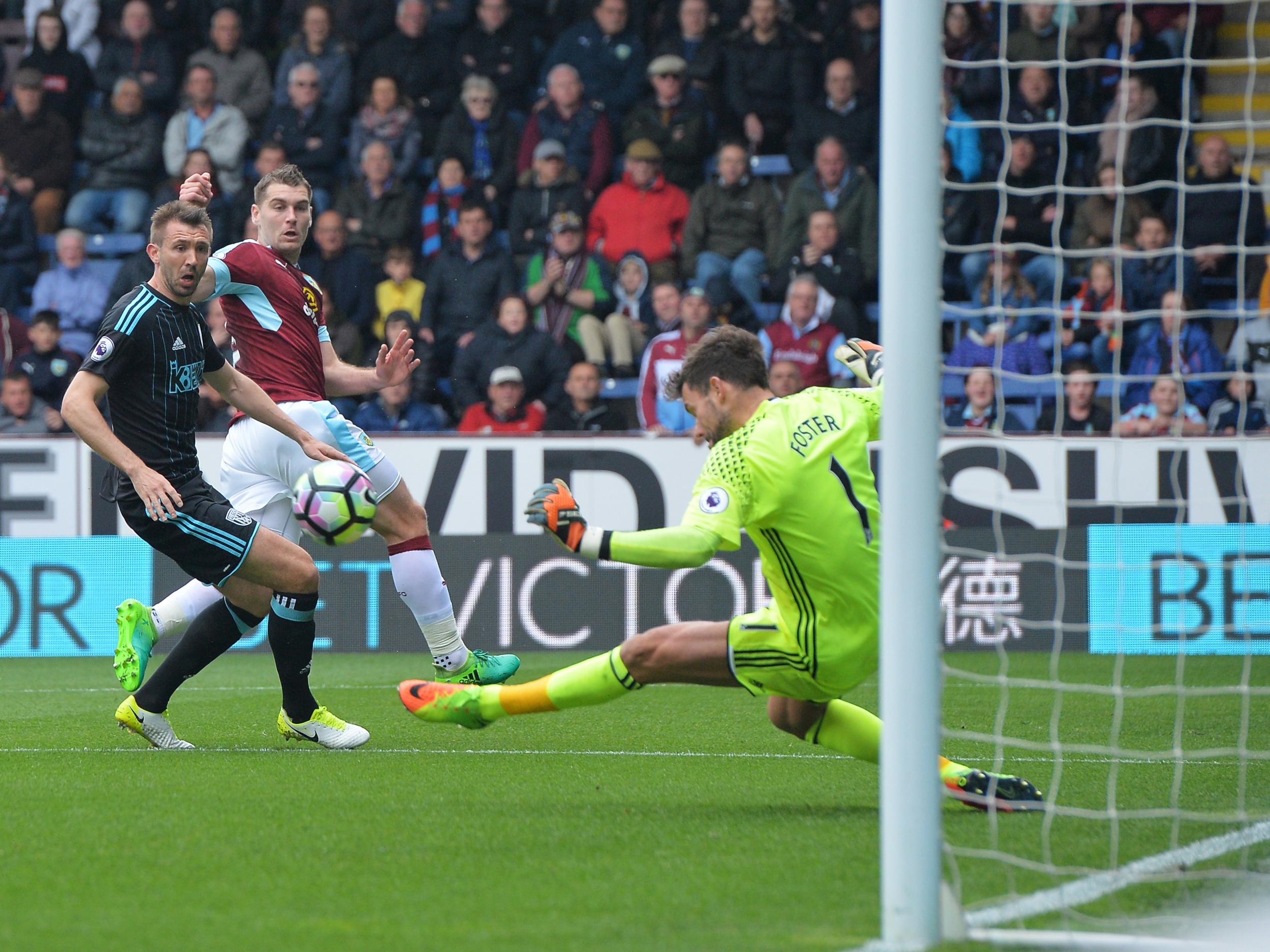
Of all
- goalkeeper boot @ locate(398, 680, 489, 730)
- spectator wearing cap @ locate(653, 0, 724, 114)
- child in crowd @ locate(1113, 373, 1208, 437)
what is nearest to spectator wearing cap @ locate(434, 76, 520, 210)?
spectator wearing cap @ locate(653, 0, 724, 114)

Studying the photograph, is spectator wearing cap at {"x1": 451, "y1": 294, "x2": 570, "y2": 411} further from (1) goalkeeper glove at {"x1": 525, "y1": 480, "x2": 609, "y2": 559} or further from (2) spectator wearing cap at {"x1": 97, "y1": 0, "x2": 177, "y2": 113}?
(1) goalkeeper glove at {"x1": 525, "y1": 480, "x2": 609, "y2": 559}

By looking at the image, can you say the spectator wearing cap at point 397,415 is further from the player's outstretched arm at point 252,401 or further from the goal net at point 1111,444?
the player's outstretched arm at point 252,401

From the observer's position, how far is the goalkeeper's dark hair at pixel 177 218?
223 inches

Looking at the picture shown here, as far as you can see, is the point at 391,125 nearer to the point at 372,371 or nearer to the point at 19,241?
the point at 19,241

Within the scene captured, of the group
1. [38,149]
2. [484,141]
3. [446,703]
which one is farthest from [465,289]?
[446,703]

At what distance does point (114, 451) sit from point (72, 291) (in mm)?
7769

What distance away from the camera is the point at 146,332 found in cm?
568

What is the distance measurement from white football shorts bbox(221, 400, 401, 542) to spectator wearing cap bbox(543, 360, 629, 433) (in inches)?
184

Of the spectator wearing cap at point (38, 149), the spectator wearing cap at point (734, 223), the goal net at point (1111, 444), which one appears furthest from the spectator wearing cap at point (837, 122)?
the spectator wearing cap at point (38, 149)

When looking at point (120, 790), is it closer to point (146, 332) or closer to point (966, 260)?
point (146, 332)

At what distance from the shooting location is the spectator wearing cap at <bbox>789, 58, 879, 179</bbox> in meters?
12.6

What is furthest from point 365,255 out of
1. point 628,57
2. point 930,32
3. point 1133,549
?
point 930,32

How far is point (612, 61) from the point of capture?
43.7 ft

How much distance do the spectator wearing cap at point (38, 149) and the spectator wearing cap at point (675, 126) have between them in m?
4.89
